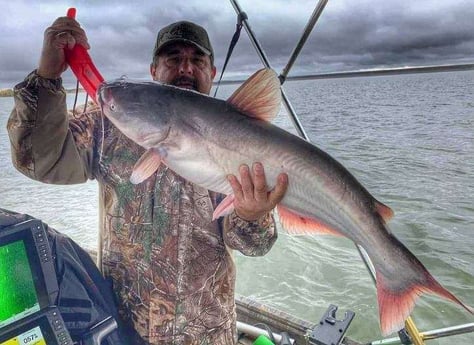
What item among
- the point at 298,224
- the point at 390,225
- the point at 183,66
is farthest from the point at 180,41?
the point at 390,225

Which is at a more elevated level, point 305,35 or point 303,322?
Answer: point 305,35

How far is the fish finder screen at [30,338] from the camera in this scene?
5.98 ft

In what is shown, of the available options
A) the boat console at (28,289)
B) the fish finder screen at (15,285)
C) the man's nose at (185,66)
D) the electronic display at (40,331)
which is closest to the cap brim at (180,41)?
the man's nose at (185,66)

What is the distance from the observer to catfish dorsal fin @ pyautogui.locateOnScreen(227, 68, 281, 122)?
73.3 inches

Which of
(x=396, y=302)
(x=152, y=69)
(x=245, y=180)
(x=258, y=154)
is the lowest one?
(x=396, y=302)

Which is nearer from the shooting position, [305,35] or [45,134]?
[45,134]

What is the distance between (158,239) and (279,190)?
0.82 m

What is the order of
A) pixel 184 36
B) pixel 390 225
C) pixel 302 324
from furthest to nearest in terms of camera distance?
pixel 390 225 → pixel 302 324 → pixel 184 36

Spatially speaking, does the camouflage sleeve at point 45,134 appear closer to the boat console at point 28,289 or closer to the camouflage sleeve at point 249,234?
the boat console at point 28,289

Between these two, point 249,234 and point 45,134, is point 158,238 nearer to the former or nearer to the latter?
point 249,234

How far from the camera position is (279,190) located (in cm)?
192

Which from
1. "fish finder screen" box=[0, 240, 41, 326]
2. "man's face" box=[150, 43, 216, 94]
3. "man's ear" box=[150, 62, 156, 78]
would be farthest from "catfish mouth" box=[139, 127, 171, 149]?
"man's ear" box=[150, 62, 156, 78]

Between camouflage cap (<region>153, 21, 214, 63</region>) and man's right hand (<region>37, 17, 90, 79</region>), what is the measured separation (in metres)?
Answer: 0.71

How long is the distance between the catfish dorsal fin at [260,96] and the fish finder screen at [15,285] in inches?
46.9
